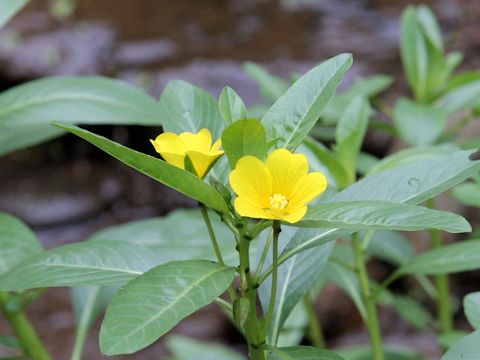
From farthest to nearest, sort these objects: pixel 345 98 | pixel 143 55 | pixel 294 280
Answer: pixel 143 55, pixel 345 98, pixel 294 280

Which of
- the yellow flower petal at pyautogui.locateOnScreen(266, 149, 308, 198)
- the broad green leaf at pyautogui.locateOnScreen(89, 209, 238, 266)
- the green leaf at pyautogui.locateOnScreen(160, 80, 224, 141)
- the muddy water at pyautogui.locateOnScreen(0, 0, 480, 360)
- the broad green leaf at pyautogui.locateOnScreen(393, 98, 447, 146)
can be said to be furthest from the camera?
the muddy water at pyautogui.locateOnScreen(0, 0, 480, 360)

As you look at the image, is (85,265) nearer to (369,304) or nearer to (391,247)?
(369,304)

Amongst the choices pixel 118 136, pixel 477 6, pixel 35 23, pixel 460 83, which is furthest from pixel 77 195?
pixel 460 83

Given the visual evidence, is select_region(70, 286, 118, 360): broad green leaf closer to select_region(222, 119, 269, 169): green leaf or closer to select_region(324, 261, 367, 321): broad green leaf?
select_region(324, 261, 367, 321): broad green leaf

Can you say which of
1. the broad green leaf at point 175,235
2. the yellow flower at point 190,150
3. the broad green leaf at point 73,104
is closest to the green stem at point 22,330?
the broad green leaf at point 175,235

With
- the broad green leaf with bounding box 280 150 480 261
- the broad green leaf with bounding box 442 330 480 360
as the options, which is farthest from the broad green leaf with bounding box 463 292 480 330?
the broad green leaf with bounding box 280 150 480 261

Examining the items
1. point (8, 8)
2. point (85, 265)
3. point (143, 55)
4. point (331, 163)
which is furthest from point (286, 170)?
A: point (143, 55)
